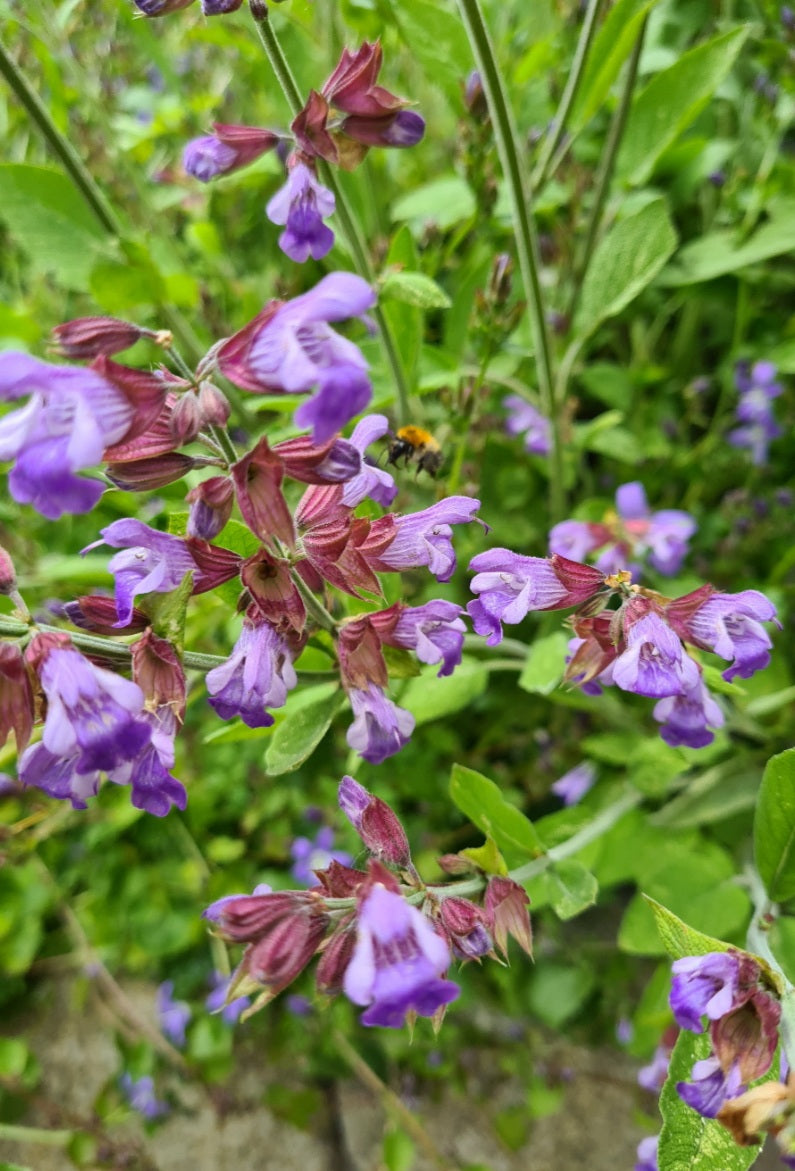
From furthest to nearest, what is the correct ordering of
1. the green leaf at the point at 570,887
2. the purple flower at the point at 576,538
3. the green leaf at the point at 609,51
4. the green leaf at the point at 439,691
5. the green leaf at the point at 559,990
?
1. the green leaf at the point at 559,990
2. the purple flower at the point at 576,538
3. the green leaf at the point at 439,691
4. the green leaf at the point at 609,51
5. the green leaf at the point at 570,887

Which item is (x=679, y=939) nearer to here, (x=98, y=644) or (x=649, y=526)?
(x=98, y=644)

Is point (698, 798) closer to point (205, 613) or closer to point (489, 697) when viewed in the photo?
point (489, 697)

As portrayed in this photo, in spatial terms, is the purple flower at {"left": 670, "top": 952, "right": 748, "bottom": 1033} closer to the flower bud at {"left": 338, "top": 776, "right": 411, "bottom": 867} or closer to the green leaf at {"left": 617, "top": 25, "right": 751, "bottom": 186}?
the flower bud at {"left": 338, "top": 776, "right": 411, "bottom": 867}

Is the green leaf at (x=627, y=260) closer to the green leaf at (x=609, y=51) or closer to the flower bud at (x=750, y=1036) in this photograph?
the green leaf at (x=609, y=51)

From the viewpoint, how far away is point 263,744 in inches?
61.9

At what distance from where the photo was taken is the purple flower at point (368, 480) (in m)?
0.72

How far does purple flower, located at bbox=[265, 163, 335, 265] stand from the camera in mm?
753

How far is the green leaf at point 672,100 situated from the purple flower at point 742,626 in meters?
0.79

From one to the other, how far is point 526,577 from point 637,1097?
1318 millimetres

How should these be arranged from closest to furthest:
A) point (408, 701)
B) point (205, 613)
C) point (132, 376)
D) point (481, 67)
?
point (132, 376) → point (481, 67) → point (408, 701) → point (205, 613)

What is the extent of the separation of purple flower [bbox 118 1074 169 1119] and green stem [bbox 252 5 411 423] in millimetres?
1468

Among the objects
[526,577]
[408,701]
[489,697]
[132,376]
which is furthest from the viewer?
[489,697]

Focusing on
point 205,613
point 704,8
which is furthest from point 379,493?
point 704,8

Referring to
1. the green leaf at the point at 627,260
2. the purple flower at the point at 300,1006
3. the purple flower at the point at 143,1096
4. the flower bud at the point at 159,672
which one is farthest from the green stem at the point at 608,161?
the purple flower at the point at 143,1096
